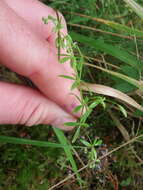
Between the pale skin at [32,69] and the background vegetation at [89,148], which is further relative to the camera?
the background vegetation at [89,148]

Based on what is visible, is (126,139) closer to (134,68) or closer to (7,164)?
(134,68)

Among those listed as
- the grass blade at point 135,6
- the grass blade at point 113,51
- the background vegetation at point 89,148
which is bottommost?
the background vegetation at point 89,148

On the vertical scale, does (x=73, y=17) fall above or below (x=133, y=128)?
above

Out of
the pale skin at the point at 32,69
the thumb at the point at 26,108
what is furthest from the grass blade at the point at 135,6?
the thumb at the point at 26,108

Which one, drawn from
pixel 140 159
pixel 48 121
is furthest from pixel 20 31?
pixel 140 159

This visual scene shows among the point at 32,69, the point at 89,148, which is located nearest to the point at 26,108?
the point at 32,69

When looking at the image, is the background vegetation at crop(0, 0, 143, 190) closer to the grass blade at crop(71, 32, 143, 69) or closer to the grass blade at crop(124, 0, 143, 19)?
the grass blade at crop(71, 32, 143, 69)

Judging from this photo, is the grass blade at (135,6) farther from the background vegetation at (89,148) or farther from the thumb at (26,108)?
the thumb at (26,108)

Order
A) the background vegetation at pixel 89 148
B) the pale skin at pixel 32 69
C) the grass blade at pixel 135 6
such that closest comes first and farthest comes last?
the pale skin at pixel 32 69 → the grass blade at pixel 135 6 → the background vegetation at pixel 89 148
